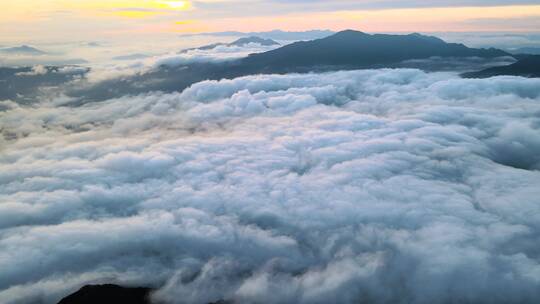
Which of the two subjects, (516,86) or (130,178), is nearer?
(130,178)

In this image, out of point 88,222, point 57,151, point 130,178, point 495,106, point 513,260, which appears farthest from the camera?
point 495,106

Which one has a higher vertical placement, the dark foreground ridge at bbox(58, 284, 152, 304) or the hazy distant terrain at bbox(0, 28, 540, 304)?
the hazy distant terrain at bbox(0, 28, 540, 304)

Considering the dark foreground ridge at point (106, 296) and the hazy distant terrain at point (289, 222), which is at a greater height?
the hazy distant terrain at point (289, 222)

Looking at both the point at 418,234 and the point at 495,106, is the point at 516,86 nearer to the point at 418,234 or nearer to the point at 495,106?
the point at 495,106

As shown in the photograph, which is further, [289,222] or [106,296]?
[289,222]

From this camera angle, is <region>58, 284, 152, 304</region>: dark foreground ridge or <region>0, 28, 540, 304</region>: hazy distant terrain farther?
<region>58, 284, 152, 304</region>: dark foreground ridge

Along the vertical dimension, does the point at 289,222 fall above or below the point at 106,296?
above

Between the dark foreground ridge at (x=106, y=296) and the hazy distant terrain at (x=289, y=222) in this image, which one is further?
the dark foreground ridge at (x=106, y=296)

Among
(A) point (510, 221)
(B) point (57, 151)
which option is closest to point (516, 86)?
(A) point (510, 221)
